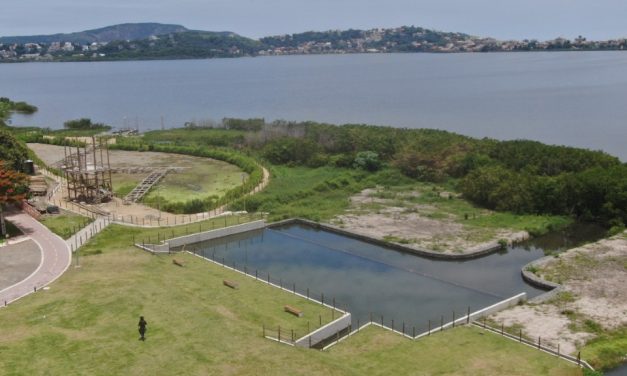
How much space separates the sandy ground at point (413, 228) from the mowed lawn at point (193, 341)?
12254 millimetres

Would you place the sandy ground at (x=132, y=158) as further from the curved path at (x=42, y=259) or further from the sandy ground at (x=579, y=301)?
the sandy ground at (x=579, y=301)

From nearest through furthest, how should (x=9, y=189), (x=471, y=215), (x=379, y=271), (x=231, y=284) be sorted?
(x=231, y=284) → (x=379, y=271) → (x=9, y=189) → (x=471, y=215)

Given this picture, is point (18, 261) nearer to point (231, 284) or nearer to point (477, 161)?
point (231, 284)

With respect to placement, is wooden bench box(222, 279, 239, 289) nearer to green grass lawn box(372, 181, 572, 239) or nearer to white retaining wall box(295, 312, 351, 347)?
white retaining wall box(295, 312, 351, 347)

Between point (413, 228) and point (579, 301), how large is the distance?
14361 millimetres

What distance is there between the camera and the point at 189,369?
20.9 metres

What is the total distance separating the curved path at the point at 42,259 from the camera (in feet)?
91.7

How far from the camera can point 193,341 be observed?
23094mm

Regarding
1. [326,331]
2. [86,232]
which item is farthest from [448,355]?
[86,232]

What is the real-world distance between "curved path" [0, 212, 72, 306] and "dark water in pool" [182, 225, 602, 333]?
8466 mm

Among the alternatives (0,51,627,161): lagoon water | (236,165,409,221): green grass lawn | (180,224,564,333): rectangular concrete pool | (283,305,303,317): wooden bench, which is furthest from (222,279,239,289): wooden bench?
(0,51,627,161): lagoon water

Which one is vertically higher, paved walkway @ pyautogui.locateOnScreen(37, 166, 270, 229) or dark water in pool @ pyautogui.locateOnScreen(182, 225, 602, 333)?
paved walkway @ pyautogui.locateOnScreen(37, 166, 270, 229)

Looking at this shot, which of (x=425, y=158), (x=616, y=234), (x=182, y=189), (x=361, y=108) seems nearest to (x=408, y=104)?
(x=361, y=108)

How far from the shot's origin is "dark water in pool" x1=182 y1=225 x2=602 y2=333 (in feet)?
97.8
